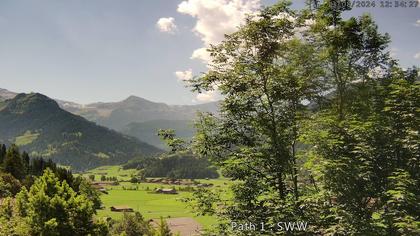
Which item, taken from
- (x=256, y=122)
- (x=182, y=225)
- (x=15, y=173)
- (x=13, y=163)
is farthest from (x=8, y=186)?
(x=182, y=225)

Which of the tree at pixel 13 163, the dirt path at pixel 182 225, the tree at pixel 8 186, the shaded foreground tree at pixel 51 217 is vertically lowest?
the dirt path at pixel 182 225

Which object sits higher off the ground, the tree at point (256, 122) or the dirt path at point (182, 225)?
the tree at point (256, 122)

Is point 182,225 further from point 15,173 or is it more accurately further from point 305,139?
point 305,139

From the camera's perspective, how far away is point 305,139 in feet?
73.0

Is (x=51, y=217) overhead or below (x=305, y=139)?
below

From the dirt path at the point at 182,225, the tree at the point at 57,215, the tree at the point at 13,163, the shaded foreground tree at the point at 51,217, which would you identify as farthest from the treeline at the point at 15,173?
the dirt path at the point at 182,225

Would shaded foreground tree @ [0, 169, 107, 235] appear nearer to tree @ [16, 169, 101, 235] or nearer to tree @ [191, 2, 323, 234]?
tree @ [16, 169, 101, 235]

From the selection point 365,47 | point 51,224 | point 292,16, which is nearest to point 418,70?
point 365,47

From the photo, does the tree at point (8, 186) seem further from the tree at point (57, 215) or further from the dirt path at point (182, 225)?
the dirt path at point (182, 225)

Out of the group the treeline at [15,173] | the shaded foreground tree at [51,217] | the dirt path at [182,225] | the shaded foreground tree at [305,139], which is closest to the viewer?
the shaded foreground tree at [305,139]

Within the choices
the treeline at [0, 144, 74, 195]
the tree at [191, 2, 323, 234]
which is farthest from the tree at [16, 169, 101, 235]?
the tree at [191, 2, 323, 234]

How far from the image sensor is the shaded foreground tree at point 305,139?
67.6ft

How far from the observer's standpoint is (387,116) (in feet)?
76.8

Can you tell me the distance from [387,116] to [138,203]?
187530mm
